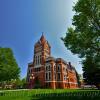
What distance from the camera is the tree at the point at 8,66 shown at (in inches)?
2200

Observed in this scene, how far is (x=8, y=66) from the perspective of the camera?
56.9 meters

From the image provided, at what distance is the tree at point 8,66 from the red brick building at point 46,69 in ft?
80.8

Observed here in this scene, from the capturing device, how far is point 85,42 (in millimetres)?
26328

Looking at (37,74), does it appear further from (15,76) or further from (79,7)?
(79,7)

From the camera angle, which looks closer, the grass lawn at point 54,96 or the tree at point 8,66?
the grass lawn at point 54,96

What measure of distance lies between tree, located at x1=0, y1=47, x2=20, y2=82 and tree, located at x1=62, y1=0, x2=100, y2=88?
31.3 metres

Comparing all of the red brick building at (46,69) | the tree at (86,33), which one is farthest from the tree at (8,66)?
the tree at (86,33)

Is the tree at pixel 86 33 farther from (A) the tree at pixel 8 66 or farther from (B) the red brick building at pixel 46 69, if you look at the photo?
(B) the red brick building at pixel 46 69

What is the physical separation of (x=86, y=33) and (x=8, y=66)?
34.9 meters

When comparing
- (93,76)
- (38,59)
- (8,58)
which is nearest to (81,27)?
(93,76)

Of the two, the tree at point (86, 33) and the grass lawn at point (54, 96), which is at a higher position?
the tree at point (86, 33)

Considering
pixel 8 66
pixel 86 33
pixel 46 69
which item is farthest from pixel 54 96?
pixel 46 69

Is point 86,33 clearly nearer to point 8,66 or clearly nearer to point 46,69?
point 8,66

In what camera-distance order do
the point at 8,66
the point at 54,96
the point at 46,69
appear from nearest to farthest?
the point at 54,96, the point at 8,66, the point at 46,69
